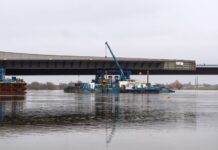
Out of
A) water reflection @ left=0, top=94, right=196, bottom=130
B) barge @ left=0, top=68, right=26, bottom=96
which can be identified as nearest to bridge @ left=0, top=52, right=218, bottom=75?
barge @ left=0, top=68, right=26, bottom=96

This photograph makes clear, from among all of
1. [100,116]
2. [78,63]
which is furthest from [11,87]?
[100,116]

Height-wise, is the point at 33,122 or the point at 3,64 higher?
the point at 3,64

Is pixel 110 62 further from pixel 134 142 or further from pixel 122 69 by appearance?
pixel 134 142

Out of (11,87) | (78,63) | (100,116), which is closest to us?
(100,116)

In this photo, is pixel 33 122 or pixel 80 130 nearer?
pixel 80 130

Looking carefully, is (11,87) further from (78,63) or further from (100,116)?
(100,116)

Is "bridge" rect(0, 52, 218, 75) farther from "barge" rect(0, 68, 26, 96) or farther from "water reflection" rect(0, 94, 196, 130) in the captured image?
"water reflection" rect(0, 94, 196, 130)

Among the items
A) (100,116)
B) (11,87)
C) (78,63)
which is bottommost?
(100,116)

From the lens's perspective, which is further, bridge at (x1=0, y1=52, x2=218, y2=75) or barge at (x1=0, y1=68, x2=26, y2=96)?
bridge at (x1=0, y1=52, x2=218, y2=75)

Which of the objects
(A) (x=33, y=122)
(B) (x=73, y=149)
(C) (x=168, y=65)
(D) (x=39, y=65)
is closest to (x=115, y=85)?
(C) (x=168, y=65)

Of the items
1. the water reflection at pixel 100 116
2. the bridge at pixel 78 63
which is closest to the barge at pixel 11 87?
the bridge at pixel 78 63

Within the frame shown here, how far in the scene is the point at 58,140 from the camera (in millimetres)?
21750

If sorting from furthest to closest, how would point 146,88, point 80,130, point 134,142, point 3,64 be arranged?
point 146,88 < point 3,64 < point 80,130 < point 134,142

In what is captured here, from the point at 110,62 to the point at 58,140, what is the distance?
13403 cm
